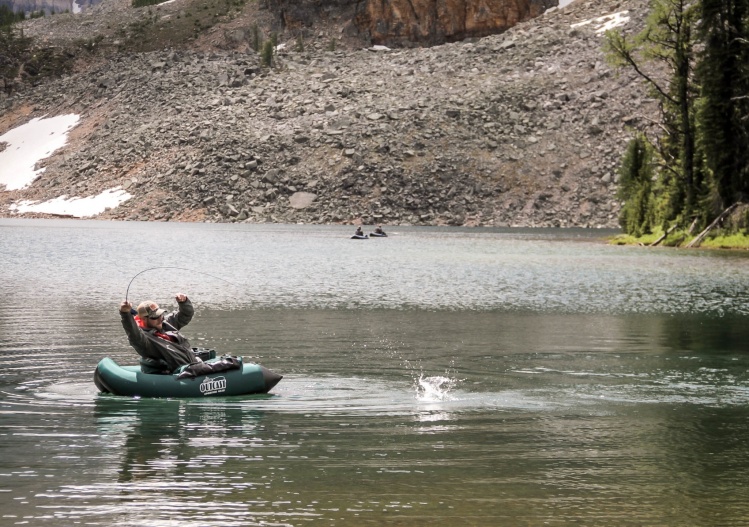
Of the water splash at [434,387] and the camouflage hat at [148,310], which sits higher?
the camouflage hat at [148,310]

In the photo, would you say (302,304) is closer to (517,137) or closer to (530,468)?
(530,468)

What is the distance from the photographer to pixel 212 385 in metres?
20.3

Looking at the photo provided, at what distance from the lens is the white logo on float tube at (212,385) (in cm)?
2025

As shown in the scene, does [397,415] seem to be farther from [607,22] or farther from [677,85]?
[607,22]

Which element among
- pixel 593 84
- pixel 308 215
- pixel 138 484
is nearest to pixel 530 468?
pixel 138 484

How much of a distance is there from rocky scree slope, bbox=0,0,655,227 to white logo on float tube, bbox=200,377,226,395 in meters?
118

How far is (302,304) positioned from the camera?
3950cm

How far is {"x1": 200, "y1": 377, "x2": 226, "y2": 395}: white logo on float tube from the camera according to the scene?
66.4ft

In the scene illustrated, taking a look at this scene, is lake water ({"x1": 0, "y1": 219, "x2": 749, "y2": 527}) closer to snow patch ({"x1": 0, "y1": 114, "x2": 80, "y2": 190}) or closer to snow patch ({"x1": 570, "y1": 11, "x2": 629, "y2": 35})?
snow patch ({"x1": 0, "y1": 114, "x2": 80, "y2": 190})

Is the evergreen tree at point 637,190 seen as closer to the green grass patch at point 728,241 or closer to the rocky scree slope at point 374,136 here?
the green grass patch at point 728,241

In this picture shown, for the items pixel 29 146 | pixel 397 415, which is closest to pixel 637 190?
pixel 397 415

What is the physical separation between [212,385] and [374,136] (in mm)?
132778

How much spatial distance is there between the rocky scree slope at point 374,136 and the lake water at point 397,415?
9656 centimetres

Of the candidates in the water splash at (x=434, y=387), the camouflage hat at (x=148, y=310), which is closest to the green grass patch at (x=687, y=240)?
the water splash at (x=434, y=387)
